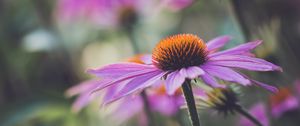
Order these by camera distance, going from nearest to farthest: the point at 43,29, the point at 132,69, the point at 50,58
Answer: the point at 132,69, the point at 43,29, the point at 50,58

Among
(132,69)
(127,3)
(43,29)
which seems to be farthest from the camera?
(43,29)

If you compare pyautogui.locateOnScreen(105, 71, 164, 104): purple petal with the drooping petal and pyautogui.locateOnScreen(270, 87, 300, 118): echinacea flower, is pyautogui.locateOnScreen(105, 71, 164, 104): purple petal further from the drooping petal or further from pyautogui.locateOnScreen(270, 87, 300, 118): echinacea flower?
pyautogui.locateOnScreen(270, 87, 300, 118): echinacea flower

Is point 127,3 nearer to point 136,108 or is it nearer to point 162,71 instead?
point 136,108

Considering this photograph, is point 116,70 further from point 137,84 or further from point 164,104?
point 164,104

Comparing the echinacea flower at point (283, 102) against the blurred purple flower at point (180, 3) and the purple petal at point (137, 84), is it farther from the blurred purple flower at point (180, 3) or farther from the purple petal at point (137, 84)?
the purple petal at point (137, 84)

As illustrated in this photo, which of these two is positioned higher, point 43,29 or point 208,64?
point 43,29

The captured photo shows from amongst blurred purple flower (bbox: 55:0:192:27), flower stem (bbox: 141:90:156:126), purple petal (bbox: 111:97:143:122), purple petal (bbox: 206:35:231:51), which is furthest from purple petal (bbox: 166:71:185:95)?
blurred purple flower (bbox: 55:0:192:27)

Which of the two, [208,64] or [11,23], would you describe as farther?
[11,23]

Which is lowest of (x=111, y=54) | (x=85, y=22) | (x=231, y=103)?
(x=231, y=103)

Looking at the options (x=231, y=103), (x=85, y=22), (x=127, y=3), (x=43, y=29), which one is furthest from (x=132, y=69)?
(x=85, y=22)
